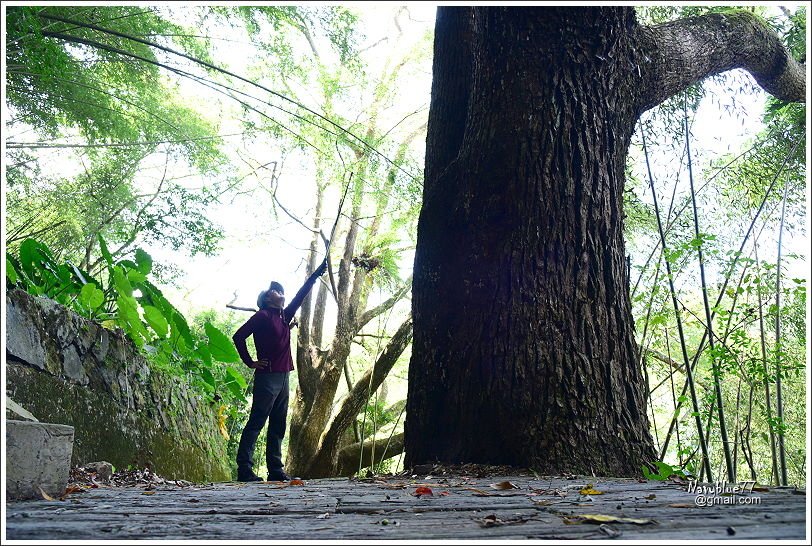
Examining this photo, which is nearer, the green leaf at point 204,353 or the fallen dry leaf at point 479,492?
the fallen dry leaf at point 479,492

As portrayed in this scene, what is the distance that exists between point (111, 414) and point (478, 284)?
Answer: 2.52m

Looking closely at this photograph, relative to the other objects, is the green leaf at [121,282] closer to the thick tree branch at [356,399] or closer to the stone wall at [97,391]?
the stone wall at [97,391]

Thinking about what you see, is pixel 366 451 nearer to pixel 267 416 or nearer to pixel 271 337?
pixel 267 416

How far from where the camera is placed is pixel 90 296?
177 inches

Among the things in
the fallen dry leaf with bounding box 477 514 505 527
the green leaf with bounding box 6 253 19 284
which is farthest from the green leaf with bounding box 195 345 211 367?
the fallen dry leaf with bounding box 477 514 505 527

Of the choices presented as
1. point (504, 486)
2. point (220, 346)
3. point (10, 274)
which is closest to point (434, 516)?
point (504, 486)

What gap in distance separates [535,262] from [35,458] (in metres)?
2.12

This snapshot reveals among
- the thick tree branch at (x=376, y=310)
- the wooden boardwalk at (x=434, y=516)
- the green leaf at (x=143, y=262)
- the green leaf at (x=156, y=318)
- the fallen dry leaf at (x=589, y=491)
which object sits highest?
the thick tree branch at (x=376, y=310)

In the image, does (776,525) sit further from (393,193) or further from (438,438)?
(393,193)

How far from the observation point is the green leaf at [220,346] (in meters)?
5.67

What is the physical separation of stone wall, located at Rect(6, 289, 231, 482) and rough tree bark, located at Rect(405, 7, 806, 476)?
74.2 inches

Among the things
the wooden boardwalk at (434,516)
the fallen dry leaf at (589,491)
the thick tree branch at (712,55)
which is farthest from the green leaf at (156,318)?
the fallen dry leaf at (589,491)

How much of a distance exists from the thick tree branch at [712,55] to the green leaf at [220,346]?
143 inches

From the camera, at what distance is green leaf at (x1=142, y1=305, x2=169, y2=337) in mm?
4855
